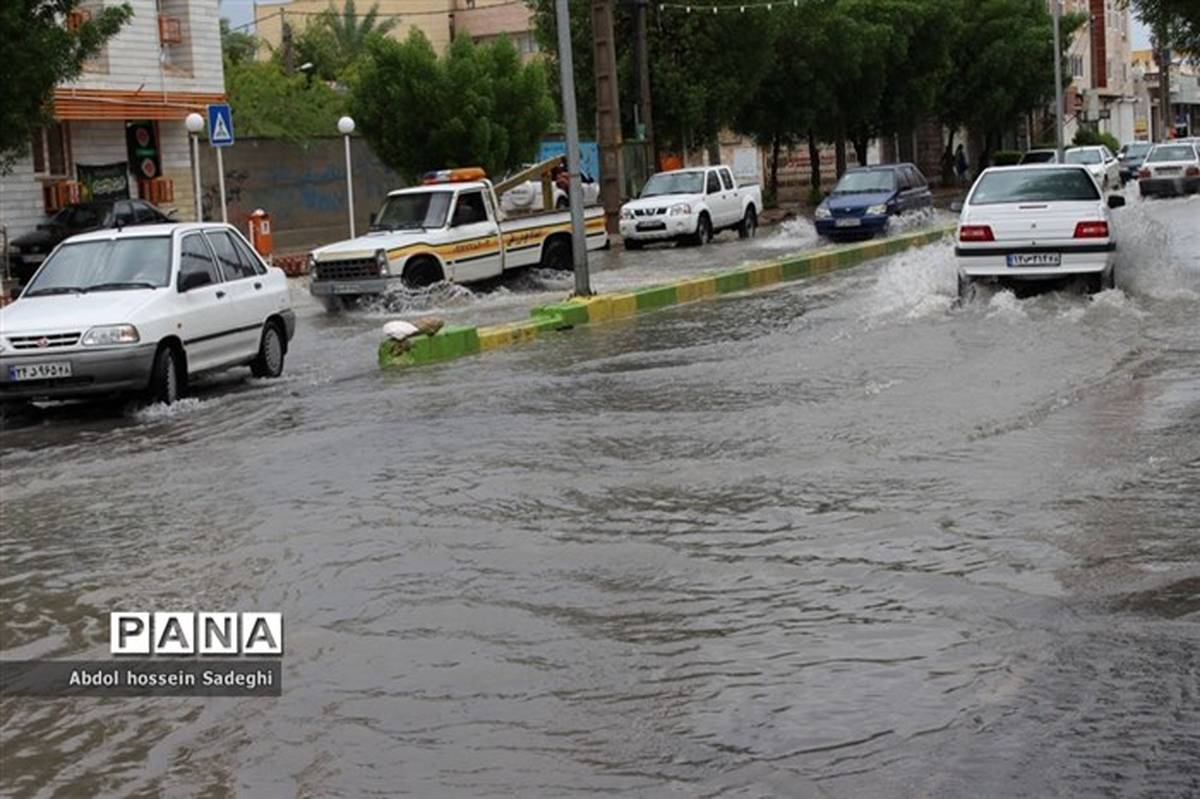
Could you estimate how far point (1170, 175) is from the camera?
48.5 metres

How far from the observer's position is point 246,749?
588 centimetres

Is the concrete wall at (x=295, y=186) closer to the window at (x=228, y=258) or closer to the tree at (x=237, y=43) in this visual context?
the window at (x=228, y=258)

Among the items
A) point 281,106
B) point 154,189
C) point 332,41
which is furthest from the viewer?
point 332,41

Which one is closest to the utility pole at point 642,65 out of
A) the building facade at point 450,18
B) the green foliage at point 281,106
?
the green foliage at point 281,106

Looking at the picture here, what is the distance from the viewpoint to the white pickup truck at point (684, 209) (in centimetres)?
3434

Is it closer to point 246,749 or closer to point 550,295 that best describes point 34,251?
point 550,295

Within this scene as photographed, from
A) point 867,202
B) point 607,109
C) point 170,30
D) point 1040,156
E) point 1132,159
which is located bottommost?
point 867,202

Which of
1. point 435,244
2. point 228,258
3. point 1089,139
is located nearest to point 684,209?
point 435,244

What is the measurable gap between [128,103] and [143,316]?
24.2 metres

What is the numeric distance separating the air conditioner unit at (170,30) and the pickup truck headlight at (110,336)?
26981 millimetres

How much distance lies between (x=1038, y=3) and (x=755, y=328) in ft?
169

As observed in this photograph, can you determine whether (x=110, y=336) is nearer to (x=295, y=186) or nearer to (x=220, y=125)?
(x=220, y=125)

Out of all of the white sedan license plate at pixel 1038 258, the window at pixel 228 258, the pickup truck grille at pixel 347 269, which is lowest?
the white sedan license plate at pixel 1038 258

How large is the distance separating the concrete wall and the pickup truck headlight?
25.0 metres
